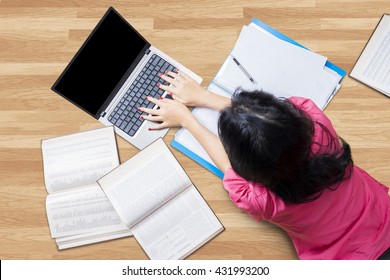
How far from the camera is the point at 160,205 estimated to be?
44.5 inches

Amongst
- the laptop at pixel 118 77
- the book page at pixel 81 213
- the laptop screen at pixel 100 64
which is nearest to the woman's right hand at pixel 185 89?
the laptop at pixel 118 77

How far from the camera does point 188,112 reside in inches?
45.8

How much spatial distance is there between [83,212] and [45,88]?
1.20ft

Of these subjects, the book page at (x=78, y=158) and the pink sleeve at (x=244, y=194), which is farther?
the book page at (x=78, y=158)

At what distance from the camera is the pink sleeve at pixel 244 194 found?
1.02 meters

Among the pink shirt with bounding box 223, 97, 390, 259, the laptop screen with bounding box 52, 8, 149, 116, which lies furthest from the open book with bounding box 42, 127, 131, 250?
the pink shirt with bounding box 223, 97, 390, 259

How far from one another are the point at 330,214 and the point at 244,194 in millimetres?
210

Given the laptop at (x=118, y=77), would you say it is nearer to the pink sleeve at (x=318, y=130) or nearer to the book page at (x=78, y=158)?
the book page at (x=78, y=158)

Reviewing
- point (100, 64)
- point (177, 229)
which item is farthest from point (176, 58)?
point (177, 229)

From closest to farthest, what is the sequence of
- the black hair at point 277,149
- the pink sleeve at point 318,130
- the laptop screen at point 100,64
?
1. the black hair at point 277,149
2. the pink sleeve at point 318,130
3. the laptop screen at point 100,64

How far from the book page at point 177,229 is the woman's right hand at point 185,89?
0.87ft

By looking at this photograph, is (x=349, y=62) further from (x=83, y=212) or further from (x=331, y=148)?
(x=83, y=212)

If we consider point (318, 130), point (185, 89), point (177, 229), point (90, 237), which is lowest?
point (90, 237)

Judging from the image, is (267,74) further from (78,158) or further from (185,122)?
(78,158)
